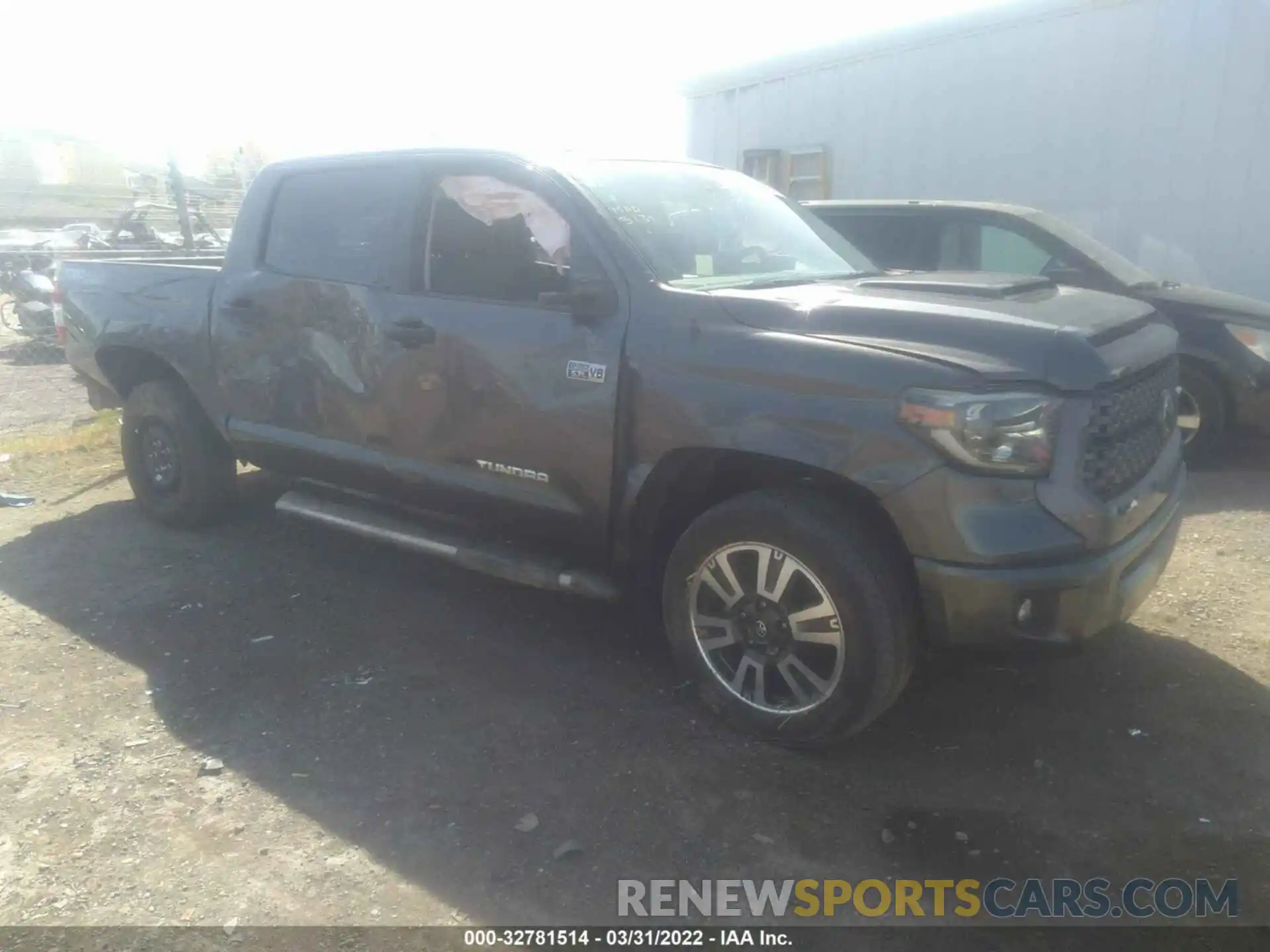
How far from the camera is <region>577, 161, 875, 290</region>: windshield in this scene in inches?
141

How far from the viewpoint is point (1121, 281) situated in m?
6.23

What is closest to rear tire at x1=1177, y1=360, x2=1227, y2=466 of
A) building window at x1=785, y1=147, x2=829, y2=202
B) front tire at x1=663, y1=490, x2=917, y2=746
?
front tire at x1=663, y1=490, x2=917, y2=746

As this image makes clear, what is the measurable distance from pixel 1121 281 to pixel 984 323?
403 centimetres

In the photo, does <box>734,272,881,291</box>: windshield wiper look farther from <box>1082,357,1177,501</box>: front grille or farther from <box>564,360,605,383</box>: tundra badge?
<box>1082,357,1177,501</box>: front grille

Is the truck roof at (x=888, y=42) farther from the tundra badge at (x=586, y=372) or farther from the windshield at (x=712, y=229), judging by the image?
the tundra badge at (x=586, y=372)

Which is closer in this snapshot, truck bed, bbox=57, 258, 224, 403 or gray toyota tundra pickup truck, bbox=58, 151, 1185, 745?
gray toyota tundra pickup truck, bbox=58, 151, 1185, 745

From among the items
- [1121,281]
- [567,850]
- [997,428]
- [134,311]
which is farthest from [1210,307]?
[134,311]

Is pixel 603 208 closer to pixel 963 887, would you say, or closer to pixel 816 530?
pixel 816 530

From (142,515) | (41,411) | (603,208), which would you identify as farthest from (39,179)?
(603,208)

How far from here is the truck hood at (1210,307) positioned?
20.3 ft

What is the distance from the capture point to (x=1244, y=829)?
9.30 feet

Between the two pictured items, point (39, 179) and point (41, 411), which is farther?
point (39, 179)

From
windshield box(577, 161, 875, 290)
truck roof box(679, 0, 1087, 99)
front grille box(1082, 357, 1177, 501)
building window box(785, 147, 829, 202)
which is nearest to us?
front grille box(1082, 357, 1177, 501)

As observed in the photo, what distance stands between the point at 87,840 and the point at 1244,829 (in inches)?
132
